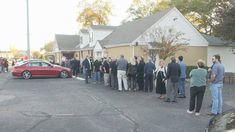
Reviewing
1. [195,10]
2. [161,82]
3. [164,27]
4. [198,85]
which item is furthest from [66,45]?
[198,85]

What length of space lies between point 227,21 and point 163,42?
Answer: 6.13 meters

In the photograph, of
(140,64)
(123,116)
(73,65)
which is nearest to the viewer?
(123,116)

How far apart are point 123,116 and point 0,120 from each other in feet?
11.6

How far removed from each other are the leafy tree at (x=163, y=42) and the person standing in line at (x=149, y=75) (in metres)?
11.9

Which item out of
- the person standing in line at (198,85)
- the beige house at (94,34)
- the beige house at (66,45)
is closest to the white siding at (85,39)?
the beige house at (94,34)

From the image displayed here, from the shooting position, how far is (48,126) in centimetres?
932

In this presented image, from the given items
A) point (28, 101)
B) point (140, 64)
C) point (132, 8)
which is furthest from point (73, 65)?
point (132, 8)

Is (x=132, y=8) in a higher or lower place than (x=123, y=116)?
higher

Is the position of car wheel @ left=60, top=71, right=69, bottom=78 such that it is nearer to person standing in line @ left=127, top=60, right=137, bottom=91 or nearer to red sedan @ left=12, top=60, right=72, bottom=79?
red sedan @ left=12, top=60, right=72, bottom=79

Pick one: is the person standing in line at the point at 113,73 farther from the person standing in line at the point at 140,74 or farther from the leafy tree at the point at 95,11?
the leafy tree at the point at 95,11

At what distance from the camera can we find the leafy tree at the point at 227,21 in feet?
80.0

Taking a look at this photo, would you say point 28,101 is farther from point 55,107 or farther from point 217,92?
point 217,92

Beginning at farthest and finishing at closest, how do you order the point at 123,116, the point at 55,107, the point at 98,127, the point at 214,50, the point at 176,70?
the point at 214,50
the point at 176,70
the point at 55,107
the point at 123,116
the point at 98,127

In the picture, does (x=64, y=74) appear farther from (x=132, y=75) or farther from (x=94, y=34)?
(x=94, y=34)
